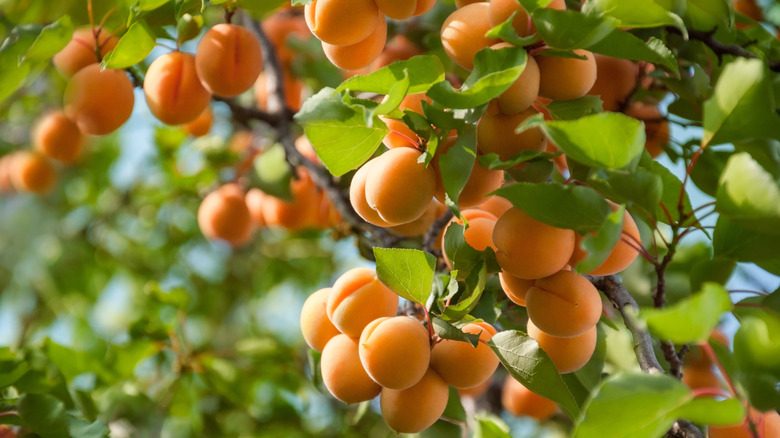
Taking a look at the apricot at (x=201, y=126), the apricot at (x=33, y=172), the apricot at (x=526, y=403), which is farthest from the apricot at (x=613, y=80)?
the apricot at (x=33, y=172)

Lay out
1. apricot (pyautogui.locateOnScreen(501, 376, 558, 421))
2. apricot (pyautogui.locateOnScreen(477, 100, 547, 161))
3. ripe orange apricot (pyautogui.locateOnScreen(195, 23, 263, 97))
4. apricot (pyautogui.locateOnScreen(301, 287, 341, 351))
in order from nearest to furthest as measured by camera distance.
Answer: apricot (pyautogui.locateOnScreen(477, 100, 547, 161))
apricot (pyautogui.locateOnScreen(301, 287, 341, 351))
ripe orange apricot (pyautogui.locateOnScreen(195, 23, 263, 97))
apricot (pyautogui.locateOnScreen(501, 376, 558, 421))

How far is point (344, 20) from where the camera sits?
0.76 m

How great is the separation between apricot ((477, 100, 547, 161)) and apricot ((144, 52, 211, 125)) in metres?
0.50

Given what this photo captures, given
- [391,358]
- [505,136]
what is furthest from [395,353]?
[505,136]

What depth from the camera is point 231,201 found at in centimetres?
159

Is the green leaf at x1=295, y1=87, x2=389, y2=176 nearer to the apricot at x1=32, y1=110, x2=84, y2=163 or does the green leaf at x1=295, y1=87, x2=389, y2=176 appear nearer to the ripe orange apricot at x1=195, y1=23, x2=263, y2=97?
the ripe orange apricot at x1=195, y1=23, x2=263, y2=97

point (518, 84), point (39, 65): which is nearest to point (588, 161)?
point (518, 84)

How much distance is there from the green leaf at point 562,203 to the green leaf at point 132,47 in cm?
50

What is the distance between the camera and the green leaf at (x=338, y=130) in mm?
651

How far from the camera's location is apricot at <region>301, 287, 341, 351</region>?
2.70 feet

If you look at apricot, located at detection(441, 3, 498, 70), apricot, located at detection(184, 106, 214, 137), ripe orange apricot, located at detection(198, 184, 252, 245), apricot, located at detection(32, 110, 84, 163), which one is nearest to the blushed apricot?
apricot, located at detection(441, 3, 498, 70)

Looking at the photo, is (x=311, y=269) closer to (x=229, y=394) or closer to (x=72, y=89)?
(x=229, y=394)

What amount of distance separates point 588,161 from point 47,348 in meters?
0.95

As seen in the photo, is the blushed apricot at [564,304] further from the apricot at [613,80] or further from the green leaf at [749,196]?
the apricot at [613,80]
